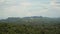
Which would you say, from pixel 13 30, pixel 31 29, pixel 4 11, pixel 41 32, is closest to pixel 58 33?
pixel 41 32

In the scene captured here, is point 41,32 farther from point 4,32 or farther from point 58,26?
point 4,32

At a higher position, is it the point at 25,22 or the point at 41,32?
the point at 25,22

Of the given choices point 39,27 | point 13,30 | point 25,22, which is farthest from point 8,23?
point 39,27

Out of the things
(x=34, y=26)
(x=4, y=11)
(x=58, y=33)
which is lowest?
(x=58, y=33)

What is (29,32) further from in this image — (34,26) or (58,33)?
(58,33)

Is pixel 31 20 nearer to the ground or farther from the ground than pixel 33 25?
farther from the ground

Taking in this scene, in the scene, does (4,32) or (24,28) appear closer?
(4,32)

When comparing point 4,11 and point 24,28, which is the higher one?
point 4,11
